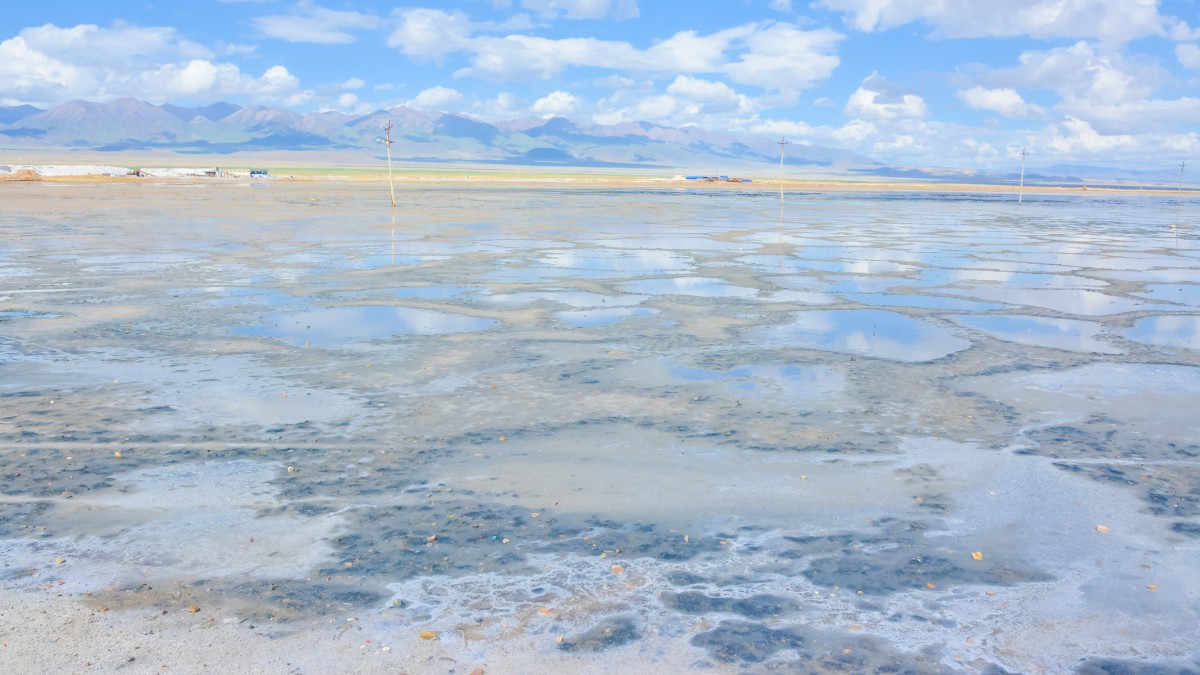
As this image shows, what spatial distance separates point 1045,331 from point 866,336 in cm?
305

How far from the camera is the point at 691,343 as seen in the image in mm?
13594

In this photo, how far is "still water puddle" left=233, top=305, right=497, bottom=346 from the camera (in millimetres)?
13859

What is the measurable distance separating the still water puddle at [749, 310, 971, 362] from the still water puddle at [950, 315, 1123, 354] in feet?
2.76

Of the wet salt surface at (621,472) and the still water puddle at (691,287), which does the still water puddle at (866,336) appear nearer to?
the wet salt surface at (621,472)

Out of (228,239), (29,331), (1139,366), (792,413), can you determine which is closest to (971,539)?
(792,413)

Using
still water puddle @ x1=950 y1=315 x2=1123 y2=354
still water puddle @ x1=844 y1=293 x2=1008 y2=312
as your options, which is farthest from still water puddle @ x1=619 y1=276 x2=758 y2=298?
still water puddle @ x1=950 y1=315 x2=1123 y2=354

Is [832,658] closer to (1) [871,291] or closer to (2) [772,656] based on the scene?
(2) [772,656]

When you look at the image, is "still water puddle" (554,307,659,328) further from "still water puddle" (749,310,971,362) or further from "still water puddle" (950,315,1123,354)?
"still water puddle" (950,315,1123,354)

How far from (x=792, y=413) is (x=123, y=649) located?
678 cm

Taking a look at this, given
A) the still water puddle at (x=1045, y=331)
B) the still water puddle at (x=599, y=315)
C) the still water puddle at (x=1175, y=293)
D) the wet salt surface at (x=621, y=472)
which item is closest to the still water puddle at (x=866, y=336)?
the wet salt surface at (x=621, y=472)

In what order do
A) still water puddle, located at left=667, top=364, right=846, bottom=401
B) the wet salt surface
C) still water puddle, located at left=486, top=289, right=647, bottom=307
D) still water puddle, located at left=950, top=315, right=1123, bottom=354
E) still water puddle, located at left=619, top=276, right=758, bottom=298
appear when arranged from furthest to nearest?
still water puddle, located at left=619, top=276, right=758, bottom=298
still water puddle, located at left=486, top=289, right=647, bottom=307
still water puddle, located at left=950, top=315, right=1123, bottom=354
still water puddle, located at left=667, top=364, right=846, bottom=401
the wet salt surface

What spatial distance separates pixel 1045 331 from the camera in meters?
15.0

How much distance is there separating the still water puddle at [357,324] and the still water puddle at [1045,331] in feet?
26.2

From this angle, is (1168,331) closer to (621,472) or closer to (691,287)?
(691,287)
